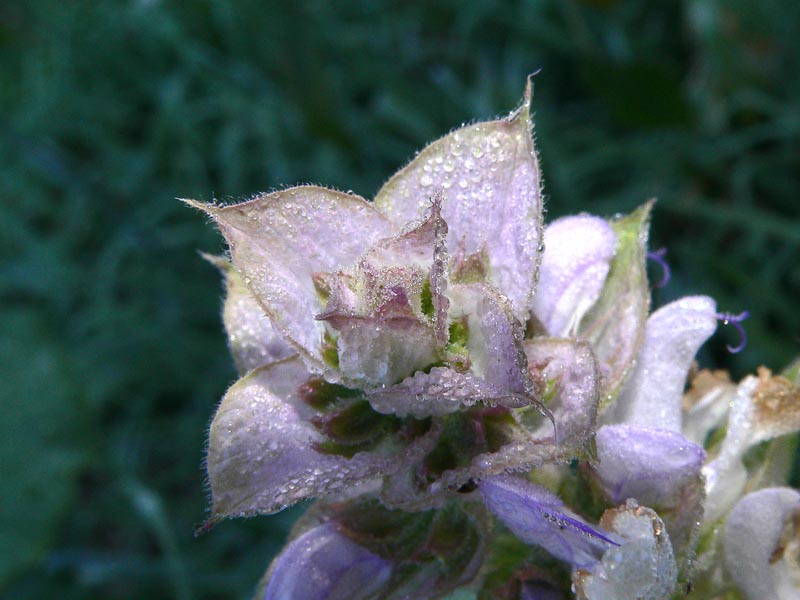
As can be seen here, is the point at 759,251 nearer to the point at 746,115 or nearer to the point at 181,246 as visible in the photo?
the point at 746,115

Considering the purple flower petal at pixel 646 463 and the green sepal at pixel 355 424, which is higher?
the green sepal at pixel 355 424

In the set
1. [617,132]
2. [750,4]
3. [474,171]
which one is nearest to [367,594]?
[474,171]

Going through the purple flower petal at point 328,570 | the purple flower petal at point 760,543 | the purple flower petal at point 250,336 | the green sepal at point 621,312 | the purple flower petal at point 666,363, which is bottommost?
the purple flower petal at point 760,543

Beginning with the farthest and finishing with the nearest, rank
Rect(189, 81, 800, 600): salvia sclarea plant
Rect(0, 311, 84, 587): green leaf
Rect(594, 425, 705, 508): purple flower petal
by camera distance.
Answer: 1. Rect(0, 311, 84, 587): green leaf
2. Rect(594, 425, 705, 508): purple flower petal
3. Rect(189, 81, 800, 600): salvia sclarea plant

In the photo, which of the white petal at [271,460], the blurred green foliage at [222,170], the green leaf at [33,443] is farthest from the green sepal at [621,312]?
the green leaf at [33,443]

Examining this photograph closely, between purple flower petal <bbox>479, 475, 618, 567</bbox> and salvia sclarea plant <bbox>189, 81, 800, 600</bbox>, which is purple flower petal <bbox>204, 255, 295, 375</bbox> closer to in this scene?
salvia sclarea plant <bbox>189, 81, 800, 600</bbox>

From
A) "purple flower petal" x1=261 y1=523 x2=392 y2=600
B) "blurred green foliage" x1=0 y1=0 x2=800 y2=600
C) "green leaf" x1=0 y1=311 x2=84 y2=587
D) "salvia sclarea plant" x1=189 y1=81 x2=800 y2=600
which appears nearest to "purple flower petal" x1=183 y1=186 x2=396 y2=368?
"salvia sclarea plant" x1=189 y1=81 x2=800 y2=600

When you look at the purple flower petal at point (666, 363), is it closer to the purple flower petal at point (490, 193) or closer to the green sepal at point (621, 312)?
the green sepal at point (621, 312)
